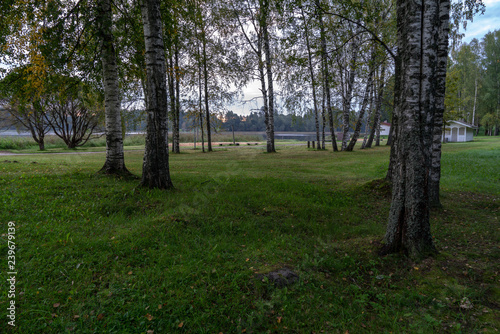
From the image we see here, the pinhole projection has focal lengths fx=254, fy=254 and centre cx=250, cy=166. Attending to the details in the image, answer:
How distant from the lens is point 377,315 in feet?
9.91

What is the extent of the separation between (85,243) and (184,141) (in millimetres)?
39122

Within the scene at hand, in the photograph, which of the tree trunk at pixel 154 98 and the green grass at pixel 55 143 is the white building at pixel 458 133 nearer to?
the green grass at pixel 55 143

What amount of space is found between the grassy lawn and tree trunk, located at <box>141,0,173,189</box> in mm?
606

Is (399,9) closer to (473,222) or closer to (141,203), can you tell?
(473,222)

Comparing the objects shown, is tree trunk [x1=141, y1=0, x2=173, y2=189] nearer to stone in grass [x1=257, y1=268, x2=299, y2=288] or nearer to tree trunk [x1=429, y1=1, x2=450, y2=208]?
stone in grass [x1=257, y1=268, x2=299, y2=288]

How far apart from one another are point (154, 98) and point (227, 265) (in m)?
4.69

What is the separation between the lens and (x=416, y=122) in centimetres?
369

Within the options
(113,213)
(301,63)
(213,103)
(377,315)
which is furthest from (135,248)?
(213,103)

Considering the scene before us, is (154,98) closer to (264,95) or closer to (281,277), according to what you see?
(281,277)

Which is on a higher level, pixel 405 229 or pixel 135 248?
pixel 405 229

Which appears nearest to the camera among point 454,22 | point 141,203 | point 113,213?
point 113,213

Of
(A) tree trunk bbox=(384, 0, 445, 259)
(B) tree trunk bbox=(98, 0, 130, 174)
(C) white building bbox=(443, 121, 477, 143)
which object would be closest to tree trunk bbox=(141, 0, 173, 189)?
(B) tree trunk bbox=(98, 0, 130, 174)

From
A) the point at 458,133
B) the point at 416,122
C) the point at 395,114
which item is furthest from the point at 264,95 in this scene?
the point at 458,133

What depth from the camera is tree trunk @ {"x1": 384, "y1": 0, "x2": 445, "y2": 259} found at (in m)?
3.63
